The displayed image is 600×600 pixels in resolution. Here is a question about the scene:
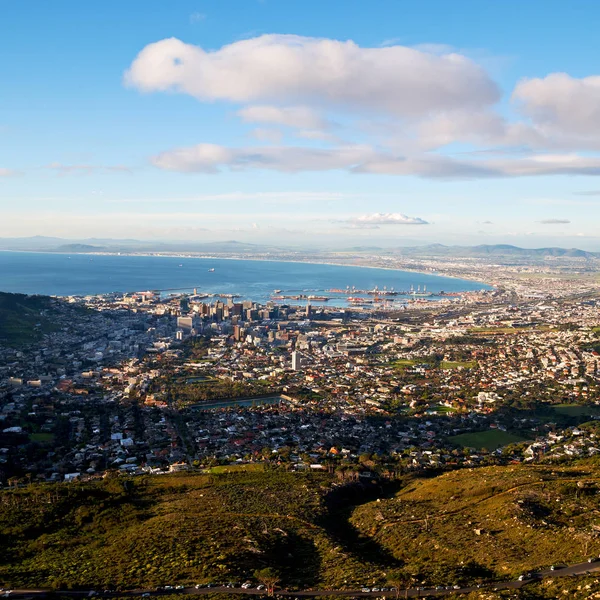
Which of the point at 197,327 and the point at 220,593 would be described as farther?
the point at 197,327

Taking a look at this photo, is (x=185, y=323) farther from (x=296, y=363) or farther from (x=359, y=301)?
(x=359, y=301)

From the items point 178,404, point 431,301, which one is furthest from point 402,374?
point 431,301

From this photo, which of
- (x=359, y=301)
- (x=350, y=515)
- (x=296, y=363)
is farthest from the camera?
(x=359, y=301)

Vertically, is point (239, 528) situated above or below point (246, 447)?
above

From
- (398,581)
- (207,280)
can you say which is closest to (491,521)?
(398,581)

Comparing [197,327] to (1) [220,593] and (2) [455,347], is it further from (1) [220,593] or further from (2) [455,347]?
(1) [220,593]

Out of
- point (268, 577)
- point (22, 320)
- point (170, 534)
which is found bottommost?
point (170, 534)
